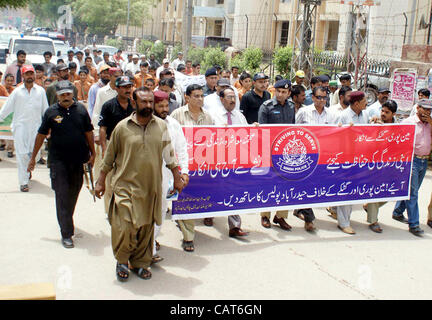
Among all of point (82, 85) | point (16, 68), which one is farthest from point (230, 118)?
point (16, 68)

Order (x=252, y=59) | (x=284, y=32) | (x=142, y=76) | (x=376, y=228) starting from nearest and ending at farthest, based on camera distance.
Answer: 1. (x=376, y=228)
2. (x=142, y=76)
3. (x=252, y=59)
4. (x=284, y=32)

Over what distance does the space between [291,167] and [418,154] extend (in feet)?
6.05

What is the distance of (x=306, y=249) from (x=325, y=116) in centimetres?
197

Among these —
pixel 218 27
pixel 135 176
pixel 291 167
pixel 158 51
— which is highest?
pixel 218 27

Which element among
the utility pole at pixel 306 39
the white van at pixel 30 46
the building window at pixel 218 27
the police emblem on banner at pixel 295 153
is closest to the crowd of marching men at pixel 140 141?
the police emblem on banner at pixel 295 153

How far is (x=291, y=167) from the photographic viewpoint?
21.9ft

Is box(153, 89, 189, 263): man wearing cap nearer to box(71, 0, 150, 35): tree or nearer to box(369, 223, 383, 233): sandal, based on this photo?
box(369, 223, 383, 233): sandal

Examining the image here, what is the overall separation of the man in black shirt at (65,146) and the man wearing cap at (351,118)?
328cm

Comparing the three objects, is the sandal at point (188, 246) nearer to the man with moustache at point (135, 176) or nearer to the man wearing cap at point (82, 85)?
the man with moustache at point (135, 176)

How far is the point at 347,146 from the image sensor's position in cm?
697

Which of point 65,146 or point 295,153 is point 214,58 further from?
point 65,146

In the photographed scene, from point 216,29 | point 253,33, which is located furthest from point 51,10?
point 253,33

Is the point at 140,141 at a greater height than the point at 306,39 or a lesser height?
lesser

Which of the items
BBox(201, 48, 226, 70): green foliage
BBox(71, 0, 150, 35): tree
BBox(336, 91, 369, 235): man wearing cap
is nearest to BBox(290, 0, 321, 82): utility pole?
BBox(201, 48, 226, 70): green foliage
